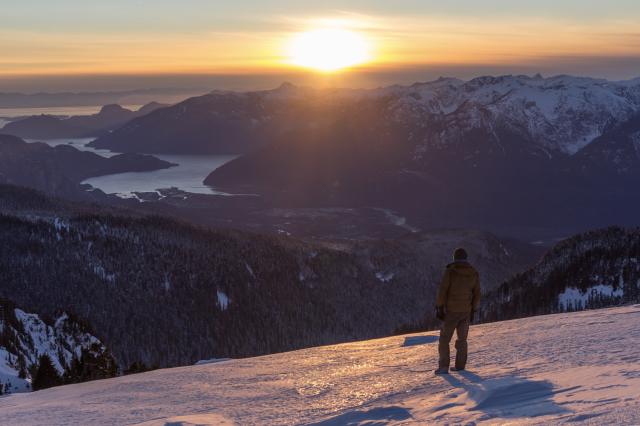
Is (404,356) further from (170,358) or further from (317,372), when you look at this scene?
(170,358)

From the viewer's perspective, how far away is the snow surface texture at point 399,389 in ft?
50.4

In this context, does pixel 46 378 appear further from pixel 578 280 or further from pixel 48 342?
pixel 578 280

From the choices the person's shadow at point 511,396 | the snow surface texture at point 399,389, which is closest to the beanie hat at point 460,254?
the snow surface texture at point 399,389

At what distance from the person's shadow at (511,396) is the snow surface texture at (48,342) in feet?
160

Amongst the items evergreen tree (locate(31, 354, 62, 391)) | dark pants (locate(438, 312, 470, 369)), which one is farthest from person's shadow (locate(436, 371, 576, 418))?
evergreen tree (locate(31, 354, 62, 391))

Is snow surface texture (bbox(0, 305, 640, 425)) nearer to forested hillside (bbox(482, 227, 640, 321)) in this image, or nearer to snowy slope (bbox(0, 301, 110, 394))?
snowy slope (bbox(0, 301, 110, 394))

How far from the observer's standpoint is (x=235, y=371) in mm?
25578

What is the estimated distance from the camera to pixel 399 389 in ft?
63.6

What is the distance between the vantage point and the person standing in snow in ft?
68.3

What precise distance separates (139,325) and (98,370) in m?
145

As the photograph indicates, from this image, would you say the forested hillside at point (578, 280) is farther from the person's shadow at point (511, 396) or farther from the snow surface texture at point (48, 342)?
the person's shadow at point (511, 396)

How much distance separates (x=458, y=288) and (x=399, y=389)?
352 centimetres

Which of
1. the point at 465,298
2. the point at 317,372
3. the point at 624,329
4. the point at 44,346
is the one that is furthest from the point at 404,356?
the point at 44,346

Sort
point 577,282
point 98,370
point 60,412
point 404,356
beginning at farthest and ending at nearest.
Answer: point 577,282
point 98,370
point 404,356
point 60,412
